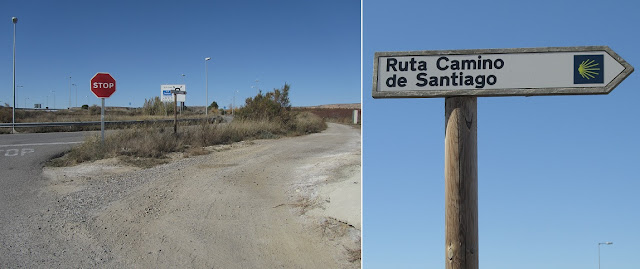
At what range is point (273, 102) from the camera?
29312 mm

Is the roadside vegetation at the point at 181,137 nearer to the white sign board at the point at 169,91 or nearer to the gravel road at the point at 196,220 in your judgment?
the white sign board at the point at 169,91

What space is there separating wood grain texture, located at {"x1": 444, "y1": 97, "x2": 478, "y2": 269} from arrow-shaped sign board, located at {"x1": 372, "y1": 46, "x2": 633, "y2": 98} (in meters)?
0.13

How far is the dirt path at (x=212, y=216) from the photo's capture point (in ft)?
16.4

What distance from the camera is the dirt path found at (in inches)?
197

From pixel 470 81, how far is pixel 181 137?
47.7 feet

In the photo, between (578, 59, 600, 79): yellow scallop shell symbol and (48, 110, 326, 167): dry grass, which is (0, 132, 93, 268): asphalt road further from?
(578, 59, 600, 79): yellow scallop shell symbol

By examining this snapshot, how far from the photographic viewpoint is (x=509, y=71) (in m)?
2.90

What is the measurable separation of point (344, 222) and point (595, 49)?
3.66 metres

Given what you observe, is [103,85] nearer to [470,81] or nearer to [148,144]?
[148,144]

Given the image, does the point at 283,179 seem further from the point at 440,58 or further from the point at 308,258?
the point at 440,58

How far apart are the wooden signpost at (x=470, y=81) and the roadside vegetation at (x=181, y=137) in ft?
33.2

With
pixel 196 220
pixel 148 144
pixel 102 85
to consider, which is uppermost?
pixel 102 85

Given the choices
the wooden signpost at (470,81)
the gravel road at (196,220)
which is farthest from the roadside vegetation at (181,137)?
the wooden signpost at (470,81)

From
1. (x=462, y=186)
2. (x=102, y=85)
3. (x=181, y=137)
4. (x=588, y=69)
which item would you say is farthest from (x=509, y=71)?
(x=181, y=137)
